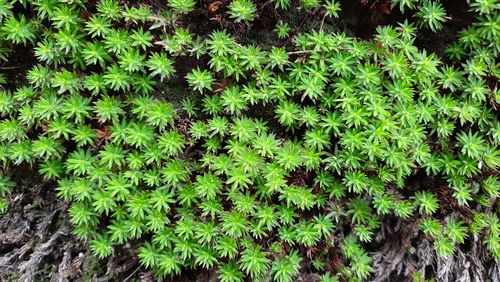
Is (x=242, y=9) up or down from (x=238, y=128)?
up

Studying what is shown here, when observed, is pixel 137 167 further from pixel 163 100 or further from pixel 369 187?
pixel 369 187

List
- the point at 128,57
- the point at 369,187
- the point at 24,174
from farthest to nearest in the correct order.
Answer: the point at 24,174
the point at 369,187
the point at 128,57

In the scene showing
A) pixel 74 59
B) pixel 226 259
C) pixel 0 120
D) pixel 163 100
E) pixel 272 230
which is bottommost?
pixel 226 259

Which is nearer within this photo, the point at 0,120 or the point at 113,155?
the point at 113,155

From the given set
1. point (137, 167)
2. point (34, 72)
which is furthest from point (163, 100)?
point (34, 72)

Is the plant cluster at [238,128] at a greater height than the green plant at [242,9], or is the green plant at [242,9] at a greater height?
A: the green plant at [242,9]

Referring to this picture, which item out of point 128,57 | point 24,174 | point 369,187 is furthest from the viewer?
point 24,174

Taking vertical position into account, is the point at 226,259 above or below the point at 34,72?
below

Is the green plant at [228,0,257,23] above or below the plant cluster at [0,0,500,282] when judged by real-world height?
above
